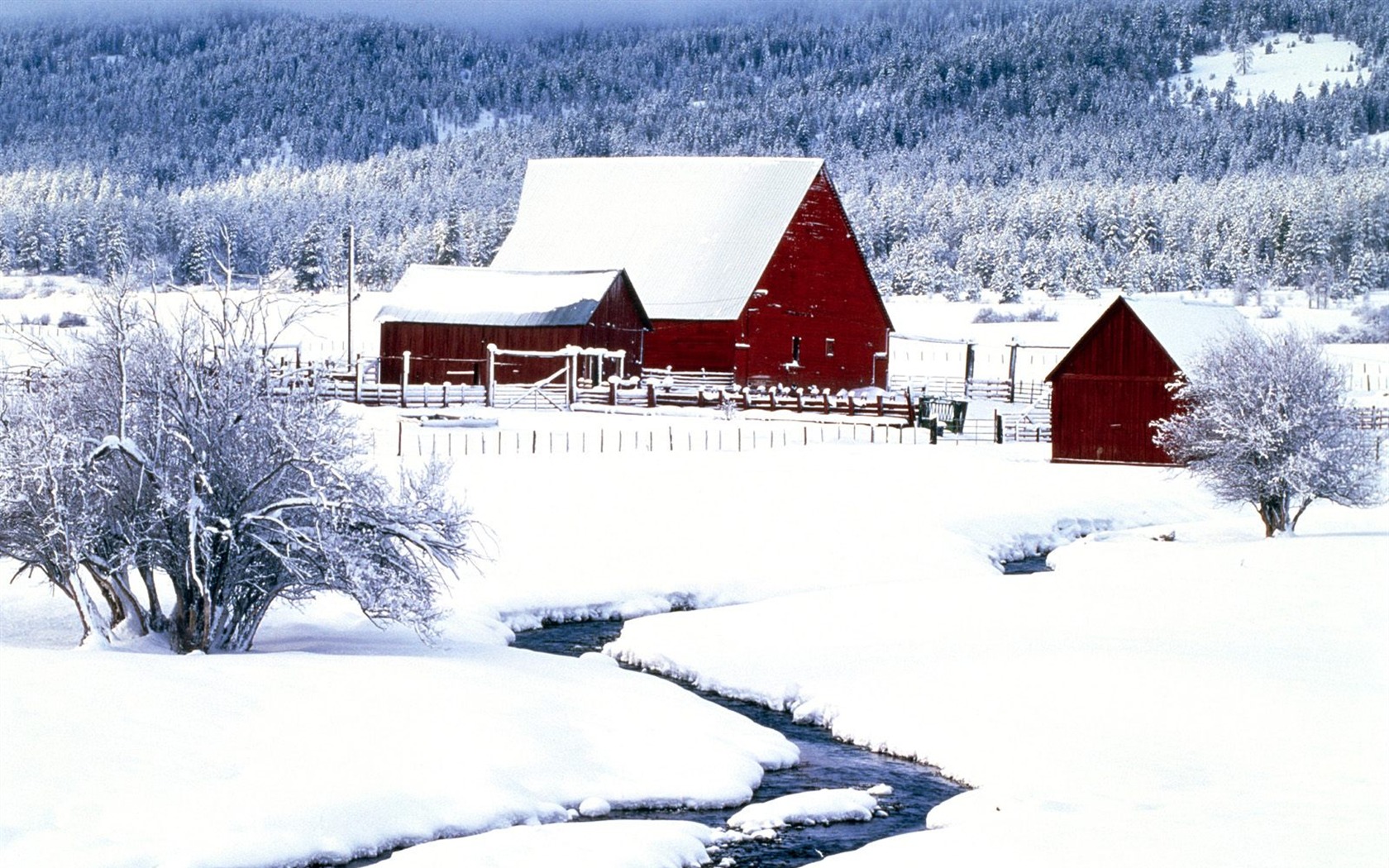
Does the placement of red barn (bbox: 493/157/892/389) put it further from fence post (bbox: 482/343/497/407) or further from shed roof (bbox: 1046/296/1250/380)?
shed roof (bbox: 1046/296/1250/380)

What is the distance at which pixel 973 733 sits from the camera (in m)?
16.5

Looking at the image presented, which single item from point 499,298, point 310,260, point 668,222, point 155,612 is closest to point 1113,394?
point 499,298

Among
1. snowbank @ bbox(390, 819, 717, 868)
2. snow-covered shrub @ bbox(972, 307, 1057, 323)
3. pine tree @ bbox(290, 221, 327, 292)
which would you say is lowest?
snowbank @ bbox(390, 819, 717, 868)

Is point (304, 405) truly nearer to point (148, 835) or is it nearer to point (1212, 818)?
point (148, 835)

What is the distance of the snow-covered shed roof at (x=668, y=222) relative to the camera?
5575 cm

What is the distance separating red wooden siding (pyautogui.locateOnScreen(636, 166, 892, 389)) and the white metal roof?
53.3ft

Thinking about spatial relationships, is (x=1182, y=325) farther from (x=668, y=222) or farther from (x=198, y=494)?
(x=198, y=494)

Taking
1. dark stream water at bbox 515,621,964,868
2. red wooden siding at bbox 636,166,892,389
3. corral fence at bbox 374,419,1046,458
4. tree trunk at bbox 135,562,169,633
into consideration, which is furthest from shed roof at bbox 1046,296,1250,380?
tree trunk at bbox 135,562,169,633

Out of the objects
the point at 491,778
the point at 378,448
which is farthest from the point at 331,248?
the point at 491,778

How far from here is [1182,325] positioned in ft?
135

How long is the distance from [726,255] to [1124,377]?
19.4m

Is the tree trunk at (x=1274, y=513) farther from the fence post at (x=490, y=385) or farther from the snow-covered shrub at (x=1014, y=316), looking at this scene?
the snow-covered shrub at (x=1014, y=316)

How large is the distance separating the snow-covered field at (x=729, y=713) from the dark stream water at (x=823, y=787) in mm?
245

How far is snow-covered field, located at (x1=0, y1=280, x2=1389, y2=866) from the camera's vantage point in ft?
41.4
